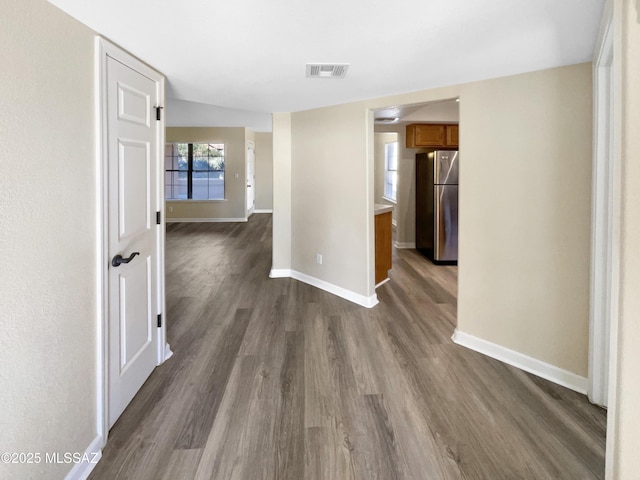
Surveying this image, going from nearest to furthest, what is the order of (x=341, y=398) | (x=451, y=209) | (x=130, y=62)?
(x=130, y=62) < (x=341, y=398) < (x=451, y=209)

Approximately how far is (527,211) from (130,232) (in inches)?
99.4

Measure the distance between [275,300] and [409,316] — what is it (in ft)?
4.61

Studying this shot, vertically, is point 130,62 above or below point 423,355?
above

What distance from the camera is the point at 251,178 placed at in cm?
1143

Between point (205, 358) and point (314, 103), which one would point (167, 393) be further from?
point (314, 103)

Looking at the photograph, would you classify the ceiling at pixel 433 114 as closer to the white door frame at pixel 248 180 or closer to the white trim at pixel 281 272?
the white trim at pixel 281 272

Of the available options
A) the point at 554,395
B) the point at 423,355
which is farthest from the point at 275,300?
the point at 554,395

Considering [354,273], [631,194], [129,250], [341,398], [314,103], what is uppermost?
[314,103]

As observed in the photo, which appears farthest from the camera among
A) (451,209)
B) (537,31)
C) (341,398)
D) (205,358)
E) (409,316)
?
(451,209)

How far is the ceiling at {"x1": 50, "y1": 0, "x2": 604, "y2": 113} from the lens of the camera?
1594 millimetres

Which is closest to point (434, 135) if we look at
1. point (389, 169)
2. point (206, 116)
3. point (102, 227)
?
point (389, 169)

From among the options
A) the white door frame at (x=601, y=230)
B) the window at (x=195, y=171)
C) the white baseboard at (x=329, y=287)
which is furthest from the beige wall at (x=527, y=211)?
the window at (x=195, y=171)

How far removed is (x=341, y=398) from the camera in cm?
226

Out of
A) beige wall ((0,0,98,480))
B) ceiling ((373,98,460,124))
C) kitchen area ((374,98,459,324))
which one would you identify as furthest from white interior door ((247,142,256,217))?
beige wall ((0,0,98,480))
